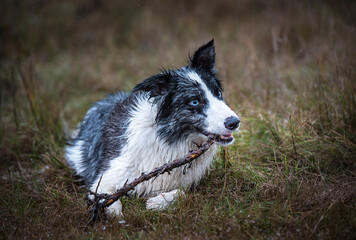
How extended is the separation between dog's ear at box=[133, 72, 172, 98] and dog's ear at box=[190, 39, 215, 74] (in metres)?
0.44

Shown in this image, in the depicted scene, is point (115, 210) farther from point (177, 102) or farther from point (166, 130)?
point (177, 102)

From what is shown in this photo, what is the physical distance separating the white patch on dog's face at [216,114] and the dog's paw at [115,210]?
1154mm

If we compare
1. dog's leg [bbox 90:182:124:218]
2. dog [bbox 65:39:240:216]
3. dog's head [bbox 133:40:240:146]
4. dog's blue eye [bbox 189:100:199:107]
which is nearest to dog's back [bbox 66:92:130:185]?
dog [bbox 65:39:240:216]

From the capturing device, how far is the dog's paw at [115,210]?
10.1 feet

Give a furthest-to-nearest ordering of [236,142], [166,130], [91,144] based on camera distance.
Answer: [236,142] < [91,144] < [166,130]

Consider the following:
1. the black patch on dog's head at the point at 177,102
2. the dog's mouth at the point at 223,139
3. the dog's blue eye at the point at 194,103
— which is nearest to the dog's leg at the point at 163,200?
the black patch on dog's head at the point at 177,102

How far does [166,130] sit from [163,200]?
0.70 meters

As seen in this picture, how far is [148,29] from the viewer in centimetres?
988

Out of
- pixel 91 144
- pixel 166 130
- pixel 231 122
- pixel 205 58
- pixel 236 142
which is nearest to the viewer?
pixel 231 122

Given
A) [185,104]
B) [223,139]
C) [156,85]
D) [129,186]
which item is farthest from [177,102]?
[129,186]

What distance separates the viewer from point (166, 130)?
10.8ft

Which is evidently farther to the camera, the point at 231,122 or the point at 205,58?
the point at 205,58

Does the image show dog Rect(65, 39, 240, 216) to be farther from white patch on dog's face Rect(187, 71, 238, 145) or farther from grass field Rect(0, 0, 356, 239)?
grass field Rect(0, 0, 356, 239)

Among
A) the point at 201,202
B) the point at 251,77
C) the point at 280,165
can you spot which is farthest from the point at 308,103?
the point at 201,202
